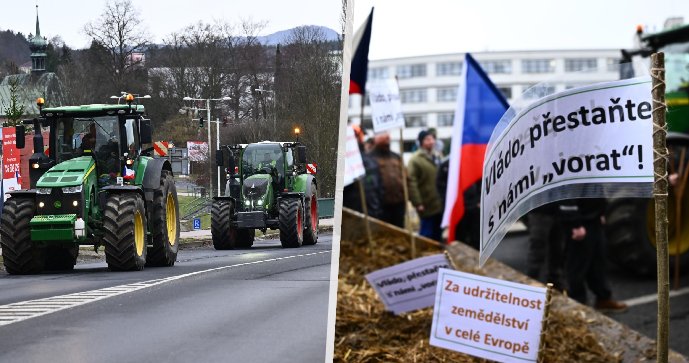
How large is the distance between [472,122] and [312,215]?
2.13 metres

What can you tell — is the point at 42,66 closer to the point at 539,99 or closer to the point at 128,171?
the point at 128,171

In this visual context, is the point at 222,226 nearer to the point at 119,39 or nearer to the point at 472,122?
the point at 119,39

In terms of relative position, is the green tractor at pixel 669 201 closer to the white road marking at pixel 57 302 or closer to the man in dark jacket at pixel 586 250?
the man in dark jacket at pixel 586 250

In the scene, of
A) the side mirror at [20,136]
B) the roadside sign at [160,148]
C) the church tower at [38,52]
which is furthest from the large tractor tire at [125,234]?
the church tower at [38,52]

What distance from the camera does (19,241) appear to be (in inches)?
114

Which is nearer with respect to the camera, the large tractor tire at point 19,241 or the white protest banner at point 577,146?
the white protest banner at point 577,146

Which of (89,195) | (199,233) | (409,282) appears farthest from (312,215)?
(409,282)

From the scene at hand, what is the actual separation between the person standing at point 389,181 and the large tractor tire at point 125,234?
1967 millimetres

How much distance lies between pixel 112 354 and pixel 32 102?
36.3 inches

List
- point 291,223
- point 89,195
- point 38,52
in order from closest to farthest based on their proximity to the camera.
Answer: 1. point 38,52
2. point 89,195
3. point 291,223

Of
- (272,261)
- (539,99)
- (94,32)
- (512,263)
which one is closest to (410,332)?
(512,263)

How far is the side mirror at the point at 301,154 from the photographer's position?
3.13 metres

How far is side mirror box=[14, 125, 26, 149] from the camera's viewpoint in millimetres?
2771

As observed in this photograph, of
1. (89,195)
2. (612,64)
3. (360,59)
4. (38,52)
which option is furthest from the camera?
(89,195)
